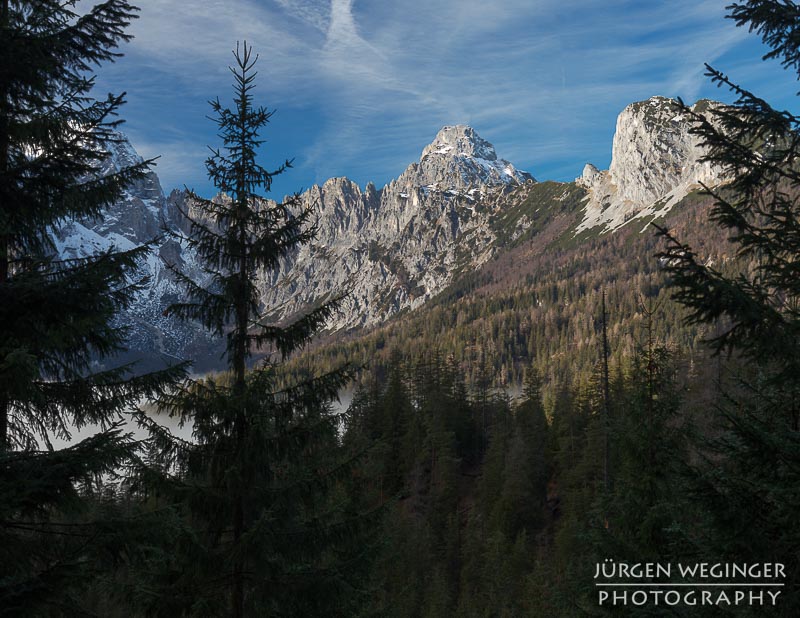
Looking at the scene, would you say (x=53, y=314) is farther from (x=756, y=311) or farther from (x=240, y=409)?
(x=756, y=311)

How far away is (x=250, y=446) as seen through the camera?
9.11 m

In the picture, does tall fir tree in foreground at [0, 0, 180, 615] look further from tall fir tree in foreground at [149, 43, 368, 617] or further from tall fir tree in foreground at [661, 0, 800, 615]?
tall fir tree in foreground at [661, 0, 800, 615]

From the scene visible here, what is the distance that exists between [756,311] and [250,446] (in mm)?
7757

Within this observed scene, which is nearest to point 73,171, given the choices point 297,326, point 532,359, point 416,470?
point 297,326

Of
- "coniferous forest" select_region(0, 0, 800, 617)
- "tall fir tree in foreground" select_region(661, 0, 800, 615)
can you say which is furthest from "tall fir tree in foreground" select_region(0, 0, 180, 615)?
"tall fir tree in foreground" select_region(661, 0, 800, 615)

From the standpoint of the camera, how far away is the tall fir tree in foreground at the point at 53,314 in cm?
533

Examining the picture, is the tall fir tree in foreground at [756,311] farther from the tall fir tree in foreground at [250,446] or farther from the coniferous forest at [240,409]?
the tall fir tree in foreground at [250,446]

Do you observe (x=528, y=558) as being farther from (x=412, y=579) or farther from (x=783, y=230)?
(x=783, y=230)

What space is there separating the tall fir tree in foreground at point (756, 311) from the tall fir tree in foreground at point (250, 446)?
6.06m

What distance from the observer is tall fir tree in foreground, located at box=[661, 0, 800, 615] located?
570 cm

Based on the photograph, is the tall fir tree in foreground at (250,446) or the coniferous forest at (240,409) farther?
the tall fir tree in foreground at (250,446)

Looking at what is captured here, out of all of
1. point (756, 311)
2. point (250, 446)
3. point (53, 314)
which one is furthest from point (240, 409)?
point (756, 311)

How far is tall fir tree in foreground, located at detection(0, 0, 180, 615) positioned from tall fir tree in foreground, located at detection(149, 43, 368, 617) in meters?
1.98

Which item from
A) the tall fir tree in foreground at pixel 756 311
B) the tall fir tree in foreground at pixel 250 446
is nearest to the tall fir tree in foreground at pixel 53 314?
the tall fir tree in foreground at pixel 250 446
